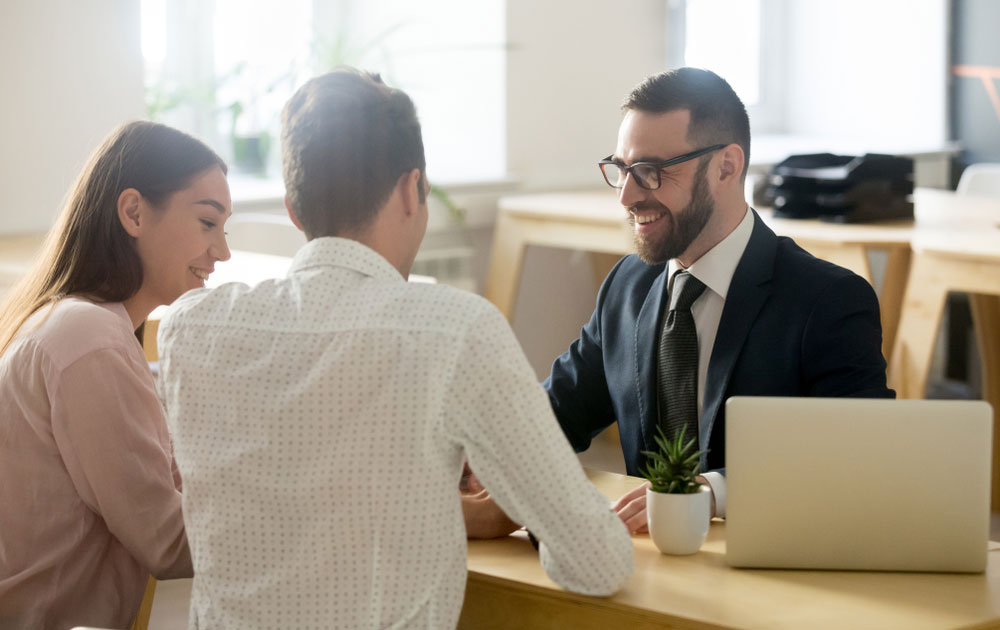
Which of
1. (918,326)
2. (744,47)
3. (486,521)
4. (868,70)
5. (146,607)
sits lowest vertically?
(146,607)

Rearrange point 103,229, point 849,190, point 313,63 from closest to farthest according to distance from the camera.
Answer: point 103,229 → point 849,190 → point 313,63

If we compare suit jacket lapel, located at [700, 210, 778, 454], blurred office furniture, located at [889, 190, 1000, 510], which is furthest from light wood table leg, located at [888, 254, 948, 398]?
suit jacket lapel, located at [700, 210, 778, 454]

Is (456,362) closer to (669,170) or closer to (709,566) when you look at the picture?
(709,566)

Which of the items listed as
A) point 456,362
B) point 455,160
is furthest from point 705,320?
point 455,160

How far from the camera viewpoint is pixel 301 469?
1235mm

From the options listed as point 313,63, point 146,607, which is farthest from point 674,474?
point 313,63

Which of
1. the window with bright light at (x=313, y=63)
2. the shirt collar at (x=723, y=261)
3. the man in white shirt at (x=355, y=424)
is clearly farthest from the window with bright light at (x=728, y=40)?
the man in white shirt at (x=355, y=424)

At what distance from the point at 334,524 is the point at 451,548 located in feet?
0.40

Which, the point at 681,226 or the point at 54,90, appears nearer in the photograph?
the point at 681,226

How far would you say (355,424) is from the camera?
4.00 ft

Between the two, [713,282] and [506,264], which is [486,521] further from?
[506,264]

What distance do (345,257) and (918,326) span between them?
2.34 metres

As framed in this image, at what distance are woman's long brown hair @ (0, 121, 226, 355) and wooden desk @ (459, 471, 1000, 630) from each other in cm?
65

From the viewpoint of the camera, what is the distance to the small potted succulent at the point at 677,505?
1452 millimetres
